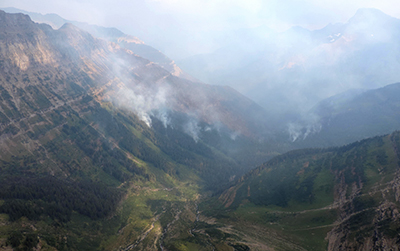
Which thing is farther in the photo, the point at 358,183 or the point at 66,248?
the point at 358,183

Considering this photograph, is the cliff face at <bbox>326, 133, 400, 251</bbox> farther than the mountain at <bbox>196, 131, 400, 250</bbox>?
No

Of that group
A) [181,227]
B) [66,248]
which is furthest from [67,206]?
[181,227]

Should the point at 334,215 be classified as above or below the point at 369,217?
below

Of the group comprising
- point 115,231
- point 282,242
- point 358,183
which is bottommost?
point 115,231

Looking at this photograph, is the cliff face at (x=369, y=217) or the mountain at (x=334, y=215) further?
the mountain at (x=334, y=215)

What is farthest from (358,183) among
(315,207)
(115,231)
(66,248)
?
(66,248)

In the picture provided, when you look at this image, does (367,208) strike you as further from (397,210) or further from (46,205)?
(46,205)

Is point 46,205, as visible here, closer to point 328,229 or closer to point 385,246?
point 328,229

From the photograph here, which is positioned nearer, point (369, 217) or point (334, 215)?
point (369, 217)

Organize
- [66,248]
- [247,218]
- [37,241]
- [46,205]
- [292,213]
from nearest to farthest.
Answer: [37,241], [66,248], [46,205], [292,213], [247,218]

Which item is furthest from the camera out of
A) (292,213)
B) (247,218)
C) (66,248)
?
(247,218)

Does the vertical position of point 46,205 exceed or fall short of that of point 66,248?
it exceeds it
